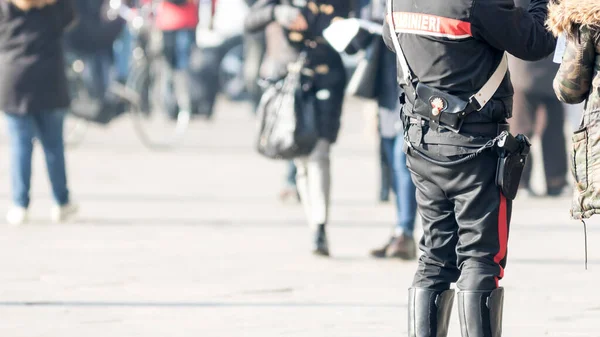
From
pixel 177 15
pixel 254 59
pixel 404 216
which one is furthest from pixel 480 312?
pixel 254 59

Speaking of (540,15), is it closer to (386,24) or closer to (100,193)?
(386,24)

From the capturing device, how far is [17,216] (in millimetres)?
9312

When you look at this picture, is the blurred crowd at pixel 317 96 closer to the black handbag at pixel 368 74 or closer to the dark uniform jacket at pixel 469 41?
the black handbag at pixel 368 74

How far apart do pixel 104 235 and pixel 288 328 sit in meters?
3.05

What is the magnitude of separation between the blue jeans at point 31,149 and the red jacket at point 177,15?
6164 millimetres

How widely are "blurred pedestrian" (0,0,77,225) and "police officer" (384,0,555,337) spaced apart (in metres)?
4.54

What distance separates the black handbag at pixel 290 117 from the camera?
7895 mm

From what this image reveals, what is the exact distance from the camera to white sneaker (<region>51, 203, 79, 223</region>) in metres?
9.40

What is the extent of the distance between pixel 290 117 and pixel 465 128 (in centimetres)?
294

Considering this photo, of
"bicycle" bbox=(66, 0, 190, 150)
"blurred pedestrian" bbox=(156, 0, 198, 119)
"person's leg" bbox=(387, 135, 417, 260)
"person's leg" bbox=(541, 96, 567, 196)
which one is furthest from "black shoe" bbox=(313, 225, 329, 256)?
"blurred pedestrian" bbox=(156, 0, 198, 119)

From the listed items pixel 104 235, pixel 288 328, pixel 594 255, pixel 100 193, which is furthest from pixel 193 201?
pixel 288 328

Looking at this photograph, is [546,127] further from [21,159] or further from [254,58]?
[254,58]

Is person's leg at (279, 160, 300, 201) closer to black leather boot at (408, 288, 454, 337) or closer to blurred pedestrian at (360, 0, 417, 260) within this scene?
blurred pedestrian at (360, 0, 417, 260)

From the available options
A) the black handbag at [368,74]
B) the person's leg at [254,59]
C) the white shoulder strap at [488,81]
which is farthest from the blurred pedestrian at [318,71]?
the person's leg at [254,59]
